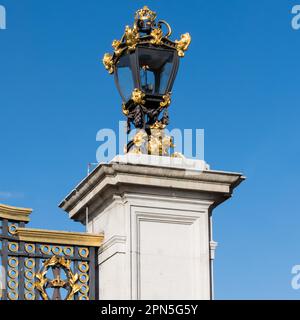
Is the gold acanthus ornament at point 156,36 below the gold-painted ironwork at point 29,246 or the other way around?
the other way around

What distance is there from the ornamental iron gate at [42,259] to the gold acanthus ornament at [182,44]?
2866 millimetres

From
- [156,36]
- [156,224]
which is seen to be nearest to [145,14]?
[156,36]

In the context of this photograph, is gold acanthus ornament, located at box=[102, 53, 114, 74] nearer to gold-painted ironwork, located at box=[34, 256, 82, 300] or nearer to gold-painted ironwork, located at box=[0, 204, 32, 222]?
gold-painted ironwork, located at box=[0, 204, 32, 222]

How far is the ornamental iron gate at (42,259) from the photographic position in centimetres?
2098

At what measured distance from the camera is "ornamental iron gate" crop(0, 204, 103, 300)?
826 inches

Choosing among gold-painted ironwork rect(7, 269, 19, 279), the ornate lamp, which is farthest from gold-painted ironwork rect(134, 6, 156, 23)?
gold-painted ironwork rect(7, 269, 19, 279)

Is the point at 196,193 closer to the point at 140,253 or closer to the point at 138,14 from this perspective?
the point at 140,253

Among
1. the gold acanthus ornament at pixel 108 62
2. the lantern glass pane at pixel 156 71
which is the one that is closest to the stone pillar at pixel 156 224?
the lantern glass pane at pixel 156 71

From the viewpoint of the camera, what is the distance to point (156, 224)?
21344 mm

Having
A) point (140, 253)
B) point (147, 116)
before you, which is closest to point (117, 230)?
point (140, 253)

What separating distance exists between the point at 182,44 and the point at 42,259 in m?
3.61

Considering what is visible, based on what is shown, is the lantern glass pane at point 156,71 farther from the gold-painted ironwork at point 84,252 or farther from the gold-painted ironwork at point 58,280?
the gold-painted ironwork at point 58,280

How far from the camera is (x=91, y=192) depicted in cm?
2167

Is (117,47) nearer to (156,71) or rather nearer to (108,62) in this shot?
(108,62)
